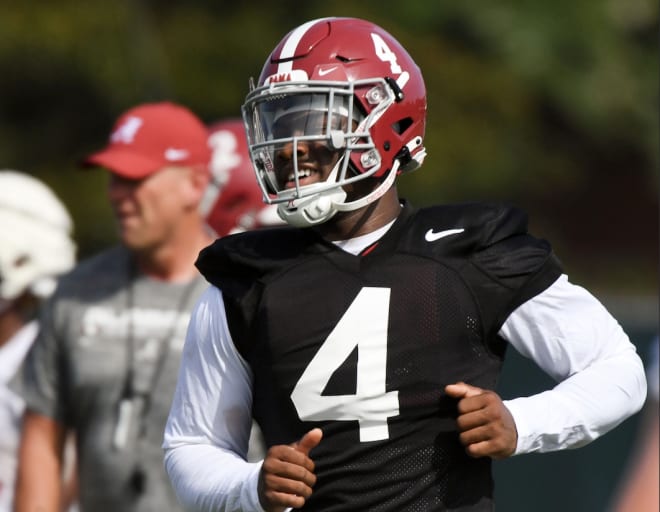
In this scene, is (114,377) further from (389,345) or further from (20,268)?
(389,345)

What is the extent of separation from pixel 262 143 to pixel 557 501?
4358 mm

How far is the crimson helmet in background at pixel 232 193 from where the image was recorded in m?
5.80

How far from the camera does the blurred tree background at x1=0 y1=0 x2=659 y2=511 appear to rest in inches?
554

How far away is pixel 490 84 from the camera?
1490cm

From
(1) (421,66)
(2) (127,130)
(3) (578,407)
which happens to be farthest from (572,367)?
(1) (421,66)

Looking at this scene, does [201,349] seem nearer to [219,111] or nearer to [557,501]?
[557,501]

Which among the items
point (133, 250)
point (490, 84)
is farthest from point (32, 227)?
point (490, 84)

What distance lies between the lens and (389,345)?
10.3 ft

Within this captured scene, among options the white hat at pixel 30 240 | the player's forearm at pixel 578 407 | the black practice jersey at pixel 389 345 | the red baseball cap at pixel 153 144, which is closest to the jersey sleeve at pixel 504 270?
the black practice jersey at pixel 389 345

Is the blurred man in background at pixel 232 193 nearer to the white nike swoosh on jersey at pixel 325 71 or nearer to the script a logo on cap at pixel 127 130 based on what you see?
the script a logo on cap at pixel 127 130

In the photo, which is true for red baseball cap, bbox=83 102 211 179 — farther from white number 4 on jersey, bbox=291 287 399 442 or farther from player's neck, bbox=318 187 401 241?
white number 4 on jersey, bbox=291 287 399 442

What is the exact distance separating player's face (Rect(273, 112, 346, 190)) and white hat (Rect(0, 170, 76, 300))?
259 cm

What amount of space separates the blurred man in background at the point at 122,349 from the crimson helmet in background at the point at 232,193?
2.15ft

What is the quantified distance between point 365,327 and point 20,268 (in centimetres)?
274
